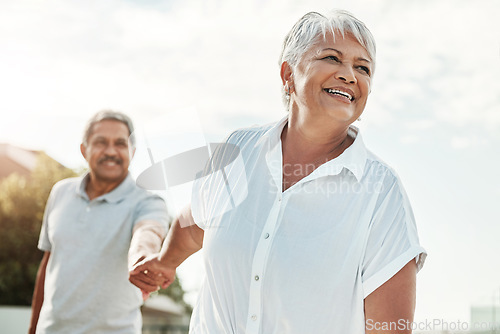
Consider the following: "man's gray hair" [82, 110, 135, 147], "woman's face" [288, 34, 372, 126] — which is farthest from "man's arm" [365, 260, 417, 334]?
"man's gray hair" [82, 110, 135, 147]

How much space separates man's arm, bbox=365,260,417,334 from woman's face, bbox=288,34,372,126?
52cm

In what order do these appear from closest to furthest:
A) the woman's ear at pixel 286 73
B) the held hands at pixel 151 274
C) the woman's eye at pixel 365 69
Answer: the woman's eye at pixel 365 69 < the woman's ear at pixel 286 73 < the held hands at pixel 151 274

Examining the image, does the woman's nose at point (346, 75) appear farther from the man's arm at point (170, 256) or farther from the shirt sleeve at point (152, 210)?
the shirt sleeve at point (152, 210)

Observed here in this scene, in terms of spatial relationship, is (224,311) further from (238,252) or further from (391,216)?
(391,216)

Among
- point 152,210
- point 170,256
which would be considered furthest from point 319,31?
point 152,210

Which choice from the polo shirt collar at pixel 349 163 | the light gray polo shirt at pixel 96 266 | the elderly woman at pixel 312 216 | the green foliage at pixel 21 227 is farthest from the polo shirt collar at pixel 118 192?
the green foliage at pixel 21 227

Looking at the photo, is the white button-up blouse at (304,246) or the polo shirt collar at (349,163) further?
the polo shirt collar at (349,163)

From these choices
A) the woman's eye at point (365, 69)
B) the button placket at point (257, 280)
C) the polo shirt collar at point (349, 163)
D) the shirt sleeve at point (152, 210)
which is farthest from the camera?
the shirt sleeve at point (152, 210)

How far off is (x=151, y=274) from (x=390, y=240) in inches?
41.2

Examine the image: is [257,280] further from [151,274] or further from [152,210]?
[152,210]

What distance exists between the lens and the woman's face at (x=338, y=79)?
1.75 metres

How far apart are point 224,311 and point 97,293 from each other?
1458mm

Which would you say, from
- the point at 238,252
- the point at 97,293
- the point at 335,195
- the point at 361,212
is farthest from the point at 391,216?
the point at 97,293

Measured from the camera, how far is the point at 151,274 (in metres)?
2.20
